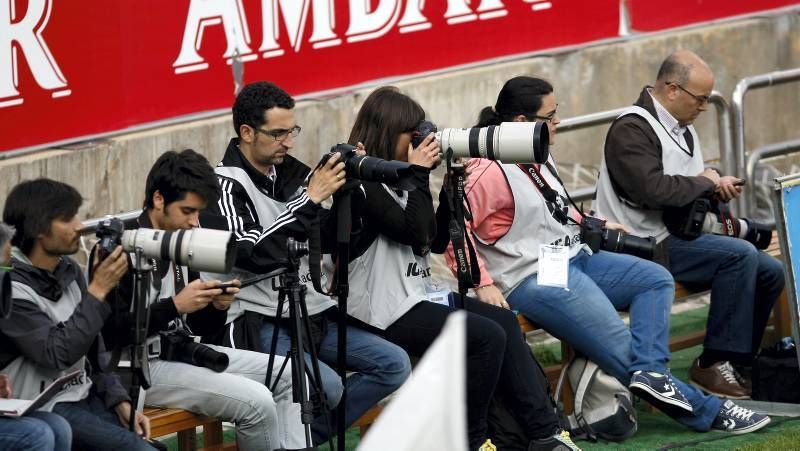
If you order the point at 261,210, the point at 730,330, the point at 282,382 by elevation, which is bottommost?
the point at 730,330

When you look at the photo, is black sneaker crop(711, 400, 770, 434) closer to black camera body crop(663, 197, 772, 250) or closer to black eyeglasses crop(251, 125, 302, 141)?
black camera body crop(663, 197, 772, 250)

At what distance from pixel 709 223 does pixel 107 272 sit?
10.5ft

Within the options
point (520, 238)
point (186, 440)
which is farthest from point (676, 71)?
point (186, 440)

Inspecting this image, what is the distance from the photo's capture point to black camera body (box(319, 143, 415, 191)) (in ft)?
17.2

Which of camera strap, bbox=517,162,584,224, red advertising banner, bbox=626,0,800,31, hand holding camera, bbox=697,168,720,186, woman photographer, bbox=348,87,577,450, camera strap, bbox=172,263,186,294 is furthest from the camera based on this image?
red advertising banner, bbox=626,0,800,31

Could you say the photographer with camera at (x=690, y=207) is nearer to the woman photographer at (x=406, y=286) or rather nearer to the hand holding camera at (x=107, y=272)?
the woman photographer at (x=406, y=286)

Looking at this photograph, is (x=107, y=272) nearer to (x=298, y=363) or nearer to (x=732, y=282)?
(x=298, y=363)

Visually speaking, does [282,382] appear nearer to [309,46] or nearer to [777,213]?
[777,213]


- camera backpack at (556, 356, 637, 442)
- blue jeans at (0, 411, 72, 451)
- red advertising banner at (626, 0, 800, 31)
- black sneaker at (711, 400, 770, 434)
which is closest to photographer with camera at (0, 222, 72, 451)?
blue jeans at (0, 411, 72, 451)

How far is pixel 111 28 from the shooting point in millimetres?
6910

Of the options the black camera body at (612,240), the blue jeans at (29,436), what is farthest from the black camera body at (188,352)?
the black camera body at (612,240)

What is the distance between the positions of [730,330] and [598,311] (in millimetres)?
887

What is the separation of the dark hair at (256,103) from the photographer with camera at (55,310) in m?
0.97

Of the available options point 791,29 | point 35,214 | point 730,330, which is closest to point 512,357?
point 730,330
